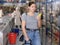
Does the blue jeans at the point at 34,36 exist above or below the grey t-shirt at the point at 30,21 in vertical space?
below

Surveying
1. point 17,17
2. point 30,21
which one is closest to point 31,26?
point 30,21

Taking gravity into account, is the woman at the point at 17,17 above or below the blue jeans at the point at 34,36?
above

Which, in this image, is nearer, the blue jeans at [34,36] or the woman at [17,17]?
the blue jeans at [34,36]

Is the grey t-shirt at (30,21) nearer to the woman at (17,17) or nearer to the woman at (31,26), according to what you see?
the woman at (31,26)

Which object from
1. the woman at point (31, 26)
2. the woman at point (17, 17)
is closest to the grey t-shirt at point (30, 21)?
the woman at point (31, 26)

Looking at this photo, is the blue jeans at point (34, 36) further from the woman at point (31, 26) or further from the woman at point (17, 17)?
the woman at point (17, 17)

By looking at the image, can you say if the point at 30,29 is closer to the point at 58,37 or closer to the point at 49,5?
the point at 58,37

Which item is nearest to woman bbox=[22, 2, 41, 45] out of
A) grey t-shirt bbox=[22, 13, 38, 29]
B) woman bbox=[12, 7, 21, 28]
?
grey t-shirt bbox=[22, 13, 38, 29]

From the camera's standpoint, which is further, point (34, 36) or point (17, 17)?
point (17, 17)

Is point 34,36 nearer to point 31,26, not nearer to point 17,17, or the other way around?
point 31,26

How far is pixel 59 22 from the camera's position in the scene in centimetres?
375

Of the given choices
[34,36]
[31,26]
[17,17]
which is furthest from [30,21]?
[17,17]

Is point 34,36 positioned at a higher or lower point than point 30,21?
lower

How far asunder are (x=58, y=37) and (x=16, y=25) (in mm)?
2810
